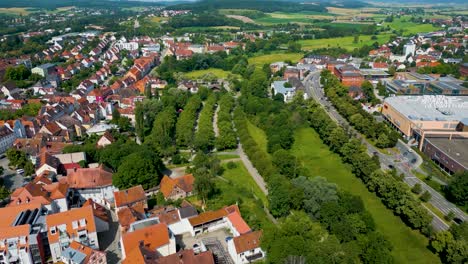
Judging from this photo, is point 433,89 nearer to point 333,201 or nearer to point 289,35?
point 333,201

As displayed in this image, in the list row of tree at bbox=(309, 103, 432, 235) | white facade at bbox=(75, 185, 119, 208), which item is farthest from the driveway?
row of tree at bbox=(309, 103, 432, 235)

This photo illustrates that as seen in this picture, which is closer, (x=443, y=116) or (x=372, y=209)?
(x=372, y=209)

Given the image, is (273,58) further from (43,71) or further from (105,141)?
(105,141)

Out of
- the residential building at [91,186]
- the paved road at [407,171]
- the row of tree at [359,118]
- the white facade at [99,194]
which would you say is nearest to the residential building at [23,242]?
the residential building at [91,186]

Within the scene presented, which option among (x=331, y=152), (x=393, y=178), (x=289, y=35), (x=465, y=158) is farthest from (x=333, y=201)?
(x=289, y=35)

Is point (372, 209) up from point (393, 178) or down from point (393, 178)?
down

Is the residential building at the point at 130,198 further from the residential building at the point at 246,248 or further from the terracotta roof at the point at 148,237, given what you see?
the residential building at the point at 246,248
